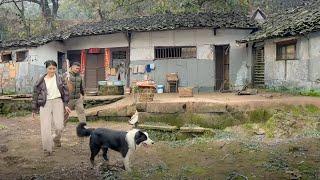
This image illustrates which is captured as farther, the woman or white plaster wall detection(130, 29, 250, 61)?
white plaster wall detection(130, 29, 250, 61)

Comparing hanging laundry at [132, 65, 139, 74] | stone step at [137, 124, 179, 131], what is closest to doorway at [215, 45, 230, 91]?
hanging laundry at [132, 65, 139, 74]

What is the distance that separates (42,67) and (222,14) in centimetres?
919

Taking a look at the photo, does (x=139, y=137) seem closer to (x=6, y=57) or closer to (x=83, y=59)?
(x=83, y=59)

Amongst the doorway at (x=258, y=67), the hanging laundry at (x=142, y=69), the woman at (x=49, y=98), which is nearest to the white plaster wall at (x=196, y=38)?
the hanging laundry at (x=142, y=69)

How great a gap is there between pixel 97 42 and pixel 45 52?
8.39 feet

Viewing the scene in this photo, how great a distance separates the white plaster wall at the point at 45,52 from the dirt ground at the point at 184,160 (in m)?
9.31

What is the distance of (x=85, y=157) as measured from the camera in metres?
7.38

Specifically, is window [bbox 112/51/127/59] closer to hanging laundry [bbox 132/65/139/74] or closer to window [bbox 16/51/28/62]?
hanging laundry [bbox 132/65/139/74]

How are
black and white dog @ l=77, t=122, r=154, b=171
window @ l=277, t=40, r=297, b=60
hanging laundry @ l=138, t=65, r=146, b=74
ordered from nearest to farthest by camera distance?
black and white dog @ l=77, t=122, r=154, b=171 → window @ l=277, t=40, r=297, b=60 → hanging laundry @ l=138, t=65, r=146, b=74

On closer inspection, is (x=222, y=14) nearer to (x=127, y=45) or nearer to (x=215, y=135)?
(x=127, y=45)

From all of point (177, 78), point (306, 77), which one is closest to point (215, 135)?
point (306, 77)

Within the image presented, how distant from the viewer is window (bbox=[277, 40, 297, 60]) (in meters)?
14.6

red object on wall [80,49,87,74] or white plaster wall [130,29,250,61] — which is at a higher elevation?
white plaster wall [130,29,250,61]

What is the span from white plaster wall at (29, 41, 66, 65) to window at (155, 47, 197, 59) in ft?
16.9
